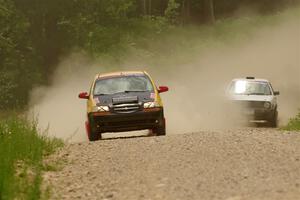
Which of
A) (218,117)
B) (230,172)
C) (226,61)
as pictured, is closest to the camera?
(230,172)

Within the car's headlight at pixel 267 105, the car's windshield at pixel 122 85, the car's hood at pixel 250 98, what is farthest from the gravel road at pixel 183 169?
the car's hood at pixel 250 98

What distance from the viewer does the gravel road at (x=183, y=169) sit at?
379 inches

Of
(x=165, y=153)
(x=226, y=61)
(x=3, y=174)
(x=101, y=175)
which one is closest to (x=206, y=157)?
(x=165, y=153)

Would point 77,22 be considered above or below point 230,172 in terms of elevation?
above

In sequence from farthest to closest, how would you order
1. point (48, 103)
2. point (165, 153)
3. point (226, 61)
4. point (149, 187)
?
point (226, 61) < point (48, 103) < point (165, 153) < point (149, 187)

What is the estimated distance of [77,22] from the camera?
43.3 m

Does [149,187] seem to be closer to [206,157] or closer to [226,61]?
[206,157]

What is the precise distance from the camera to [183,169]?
1132cm

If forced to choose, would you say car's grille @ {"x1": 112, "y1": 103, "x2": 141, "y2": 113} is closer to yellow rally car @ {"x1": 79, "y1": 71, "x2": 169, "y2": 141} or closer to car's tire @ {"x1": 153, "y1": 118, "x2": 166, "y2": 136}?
yellow rally car @ {"x1": 79, "y1": 71, "x2": 169, "y2": 141}

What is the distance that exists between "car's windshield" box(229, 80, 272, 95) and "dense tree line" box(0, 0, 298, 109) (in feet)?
52.6

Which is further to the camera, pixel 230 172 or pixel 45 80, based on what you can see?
pixel 45 80

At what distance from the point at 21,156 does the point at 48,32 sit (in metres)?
34.5

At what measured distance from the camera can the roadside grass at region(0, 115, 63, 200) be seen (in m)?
9.29

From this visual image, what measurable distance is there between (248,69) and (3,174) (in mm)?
41155
